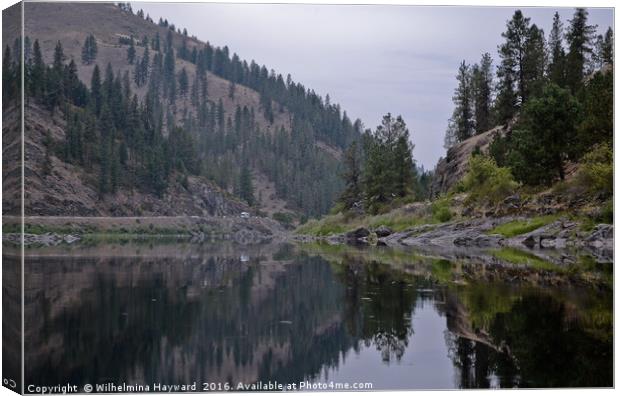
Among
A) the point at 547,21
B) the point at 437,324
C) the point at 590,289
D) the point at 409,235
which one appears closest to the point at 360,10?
the point at 547,21

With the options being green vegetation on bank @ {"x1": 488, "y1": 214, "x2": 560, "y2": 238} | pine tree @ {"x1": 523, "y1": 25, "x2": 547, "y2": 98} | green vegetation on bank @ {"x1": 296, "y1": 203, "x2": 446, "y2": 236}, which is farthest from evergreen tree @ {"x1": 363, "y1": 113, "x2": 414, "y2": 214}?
green vegetation on bank @ {"x1": 488, "y1": 214, "x2": 560, "y2": 238}

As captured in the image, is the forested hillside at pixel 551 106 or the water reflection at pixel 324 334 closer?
the water reflection at pixel 324 334

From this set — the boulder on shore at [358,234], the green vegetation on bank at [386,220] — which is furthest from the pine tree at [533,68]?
the boulder on shore at [358,234]

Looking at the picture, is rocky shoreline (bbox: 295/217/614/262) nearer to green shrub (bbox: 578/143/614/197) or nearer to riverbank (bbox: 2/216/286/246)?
green shrub (bbox: 578/143/614/197)

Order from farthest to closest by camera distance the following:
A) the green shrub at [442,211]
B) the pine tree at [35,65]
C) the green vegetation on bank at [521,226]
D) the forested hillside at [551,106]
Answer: the green shrub at [442,211] → the green vegetation on bank at [521,226] → the forested hillside at [551,106] → the pine tree at [35,65]

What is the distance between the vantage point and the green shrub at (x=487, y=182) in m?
64.6

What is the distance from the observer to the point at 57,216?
92.1m

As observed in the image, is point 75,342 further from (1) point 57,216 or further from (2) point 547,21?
(1) point 57,216

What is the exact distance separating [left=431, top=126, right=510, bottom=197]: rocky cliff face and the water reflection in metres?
65.5

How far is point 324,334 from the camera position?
15.2 meters

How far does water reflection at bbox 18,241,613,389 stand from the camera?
1195cm

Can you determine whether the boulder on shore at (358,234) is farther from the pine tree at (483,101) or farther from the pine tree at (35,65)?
the pine tree at (35,65)

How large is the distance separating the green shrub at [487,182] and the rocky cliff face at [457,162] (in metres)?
10.2

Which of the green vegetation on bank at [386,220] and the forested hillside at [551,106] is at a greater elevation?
the forested hillside at [551,106]
